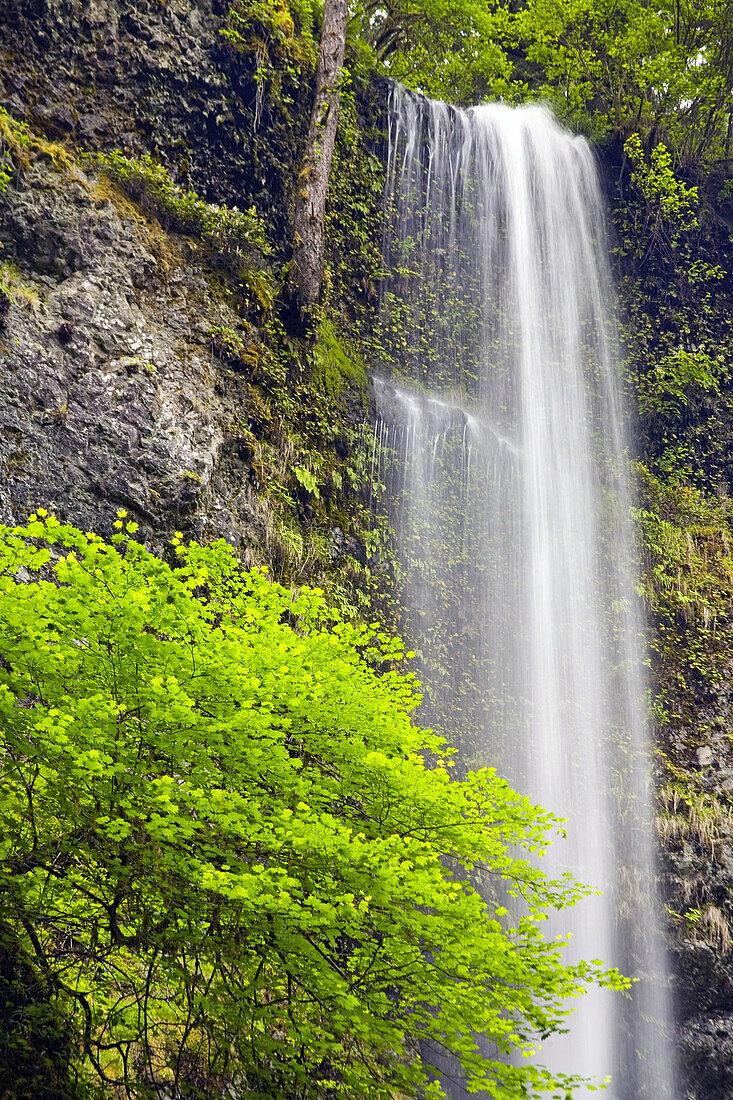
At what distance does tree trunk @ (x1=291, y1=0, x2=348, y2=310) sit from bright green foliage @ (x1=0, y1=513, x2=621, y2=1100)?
7.98 m

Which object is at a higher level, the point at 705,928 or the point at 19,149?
the point at 19,149

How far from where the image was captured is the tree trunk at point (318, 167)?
438 inches

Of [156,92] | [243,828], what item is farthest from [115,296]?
[243,828]

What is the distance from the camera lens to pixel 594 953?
10438mm

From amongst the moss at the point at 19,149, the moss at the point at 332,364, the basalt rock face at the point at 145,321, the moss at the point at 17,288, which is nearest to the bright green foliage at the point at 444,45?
the basalt rock face at the point at 145,321

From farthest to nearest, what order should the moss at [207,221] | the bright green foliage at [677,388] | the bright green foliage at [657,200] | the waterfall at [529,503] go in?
1. the bright green foliage at [657,200]
2. the bright green foliage at [677,388]
3. the waterfall at [529,503]
4. the moss at [207,221]

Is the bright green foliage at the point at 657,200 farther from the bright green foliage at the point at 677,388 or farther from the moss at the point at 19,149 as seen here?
the moss at the point at 19,149

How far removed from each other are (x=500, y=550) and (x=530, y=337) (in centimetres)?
466

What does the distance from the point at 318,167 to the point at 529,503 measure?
6.36 metres

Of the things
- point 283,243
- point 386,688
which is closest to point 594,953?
point 386,688

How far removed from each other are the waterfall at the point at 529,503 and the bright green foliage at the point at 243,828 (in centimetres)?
657

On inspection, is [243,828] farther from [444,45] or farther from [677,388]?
[444,45]

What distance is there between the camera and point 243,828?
3693mm

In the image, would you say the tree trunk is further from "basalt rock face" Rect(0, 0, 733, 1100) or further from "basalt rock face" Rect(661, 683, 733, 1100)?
"basalt rock face" Rect(661, 683, 733, 1100)
